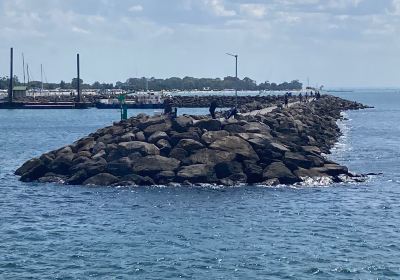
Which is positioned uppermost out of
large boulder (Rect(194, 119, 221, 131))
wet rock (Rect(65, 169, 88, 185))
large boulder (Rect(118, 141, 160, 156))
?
large boulder (Rect(194, 119, 221, 131))

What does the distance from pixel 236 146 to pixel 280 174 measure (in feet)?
8.07

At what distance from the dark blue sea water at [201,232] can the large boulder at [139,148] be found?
2.68m

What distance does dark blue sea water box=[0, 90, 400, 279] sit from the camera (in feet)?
65.4

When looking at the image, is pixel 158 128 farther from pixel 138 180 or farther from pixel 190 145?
pixel 138 180

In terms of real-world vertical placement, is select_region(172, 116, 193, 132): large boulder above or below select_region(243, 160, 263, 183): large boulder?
above

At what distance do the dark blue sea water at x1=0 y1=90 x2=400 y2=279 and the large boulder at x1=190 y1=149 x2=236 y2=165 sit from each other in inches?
74.5

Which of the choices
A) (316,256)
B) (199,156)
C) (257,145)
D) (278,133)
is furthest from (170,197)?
(278,133)

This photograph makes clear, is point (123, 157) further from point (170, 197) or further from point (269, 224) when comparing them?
point (269, 224)

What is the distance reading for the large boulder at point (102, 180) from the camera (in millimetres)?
32062

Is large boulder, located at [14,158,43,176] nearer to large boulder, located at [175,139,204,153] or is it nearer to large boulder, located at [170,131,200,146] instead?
large boulder, located at [170,131,200,146]

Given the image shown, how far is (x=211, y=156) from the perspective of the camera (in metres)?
32.8

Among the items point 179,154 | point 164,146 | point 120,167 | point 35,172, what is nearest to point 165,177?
point 179,154

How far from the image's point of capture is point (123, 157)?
33094 mm

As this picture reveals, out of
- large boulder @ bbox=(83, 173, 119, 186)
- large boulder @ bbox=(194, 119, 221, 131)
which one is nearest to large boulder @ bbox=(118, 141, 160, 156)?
large boulder @ bbox=(83, 173, 119, 186)
